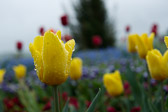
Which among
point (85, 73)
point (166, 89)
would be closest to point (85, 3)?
point (85, 73)

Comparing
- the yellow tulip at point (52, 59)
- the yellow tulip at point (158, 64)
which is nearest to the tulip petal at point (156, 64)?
the yellow tulip at point (158, 64)

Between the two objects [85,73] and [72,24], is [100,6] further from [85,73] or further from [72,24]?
[85,73]

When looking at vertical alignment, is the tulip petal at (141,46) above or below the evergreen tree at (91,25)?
above

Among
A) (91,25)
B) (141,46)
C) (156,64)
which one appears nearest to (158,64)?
(156,64)

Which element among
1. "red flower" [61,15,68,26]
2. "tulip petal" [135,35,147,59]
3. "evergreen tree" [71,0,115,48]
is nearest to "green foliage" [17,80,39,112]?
"red flower" [61,15,68,26]

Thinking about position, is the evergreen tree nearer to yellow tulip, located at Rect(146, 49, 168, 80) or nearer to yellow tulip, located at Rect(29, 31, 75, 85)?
yellow tulip, located at Rect(146, 49, 168, 80)

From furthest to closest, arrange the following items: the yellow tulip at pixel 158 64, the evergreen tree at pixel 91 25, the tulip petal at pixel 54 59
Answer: the evergreen tree at pixel 91 25 → the yellow tulip at pixel 158 64 → the tulip petal at pixel 54 59

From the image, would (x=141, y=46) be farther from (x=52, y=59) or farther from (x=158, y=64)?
(x=52, y=59)

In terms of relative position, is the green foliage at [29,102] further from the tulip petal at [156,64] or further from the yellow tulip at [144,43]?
the tulip petal at [156,64]
